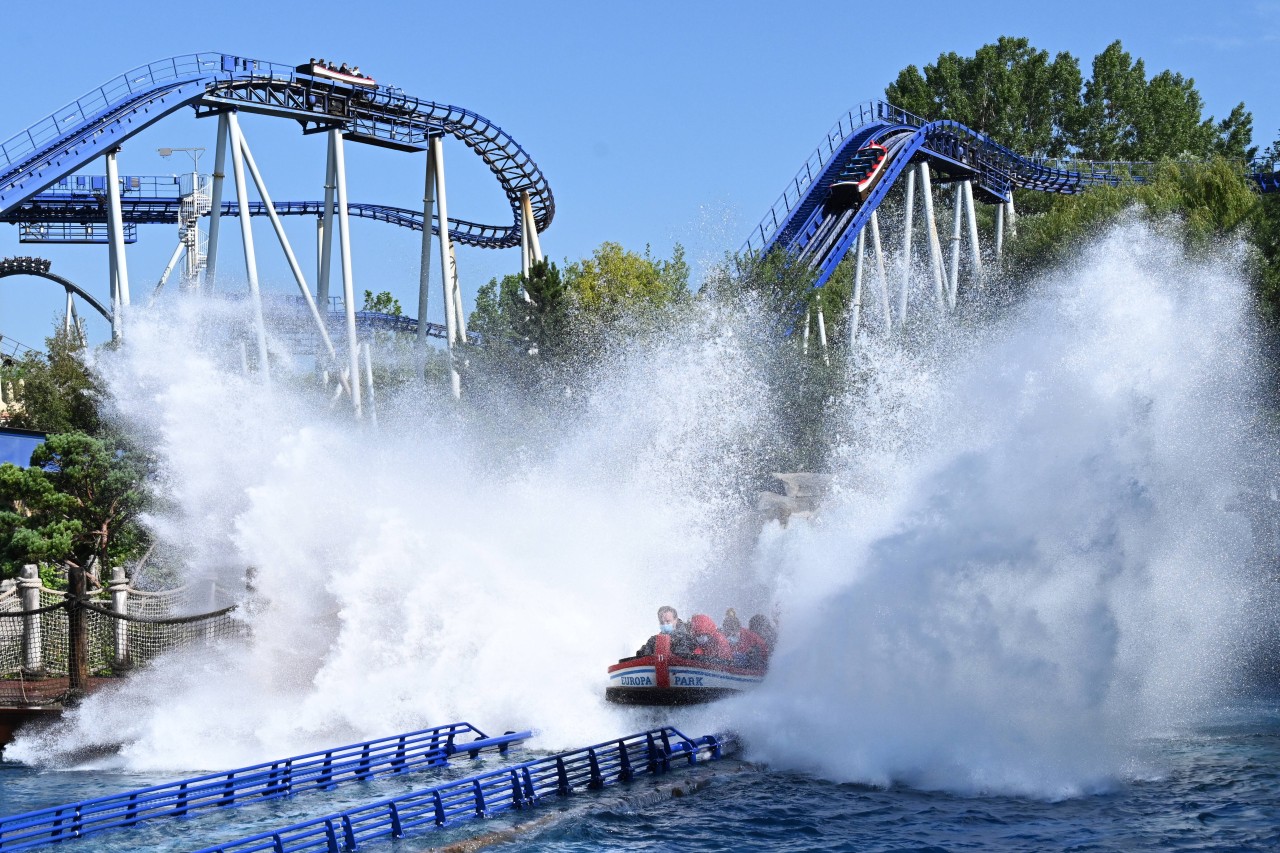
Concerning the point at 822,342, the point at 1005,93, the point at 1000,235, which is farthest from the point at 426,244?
the point at 1005,93

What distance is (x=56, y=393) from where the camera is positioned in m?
38.7

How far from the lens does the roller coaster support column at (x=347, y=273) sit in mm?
29766

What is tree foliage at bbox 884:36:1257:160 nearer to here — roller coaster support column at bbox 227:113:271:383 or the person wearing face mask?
roller coaster support column at bbox 227:113:271:383

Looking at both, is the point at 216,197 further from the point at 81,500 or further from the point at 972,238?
the point at 972,238

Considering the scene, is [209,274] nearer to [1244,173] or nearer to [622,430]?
[622,430]

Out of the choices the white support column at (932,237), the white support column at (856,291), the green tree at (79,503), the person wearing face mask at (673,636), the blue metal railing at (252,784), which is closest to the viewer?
the blue metal railing at (252,784)

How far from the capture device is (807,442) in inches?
1213

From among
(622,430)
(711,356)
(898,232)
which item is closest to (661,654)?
(622,430)

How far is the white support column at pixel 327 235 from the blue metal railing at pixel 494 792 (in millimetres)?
20067

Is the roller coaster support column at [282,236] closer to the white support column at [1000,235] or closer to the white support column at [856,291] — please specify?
the white support column at [856,291]

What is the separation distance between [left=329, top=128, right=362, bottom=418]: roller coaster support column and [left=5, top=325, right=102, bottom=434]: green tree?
7.66 metres

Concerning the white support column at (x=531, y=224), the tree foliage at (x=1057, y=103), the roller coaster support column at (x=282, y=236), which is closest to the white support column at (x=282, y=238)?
the roller coaster support column at (x=282, y=236)

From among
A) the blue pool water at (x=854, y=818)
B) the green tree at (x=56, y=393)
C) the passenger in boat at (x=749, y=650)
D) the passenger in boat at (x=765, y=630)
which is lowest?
the blue pool water at (x=854, y=818)

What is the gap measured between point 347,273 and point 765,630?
1830cm
